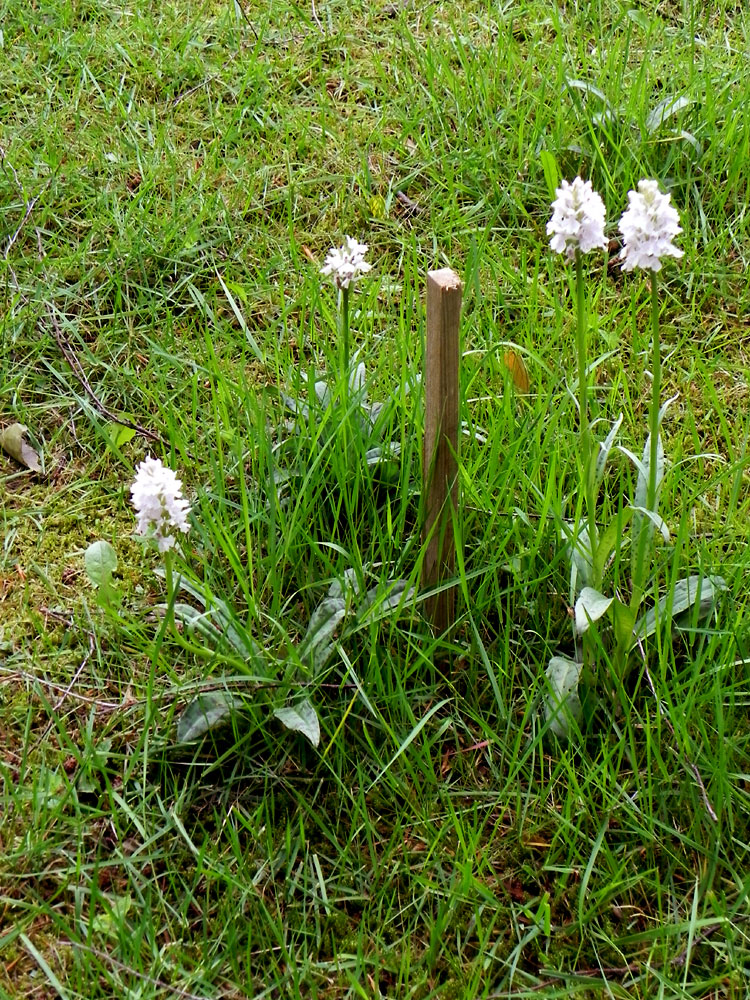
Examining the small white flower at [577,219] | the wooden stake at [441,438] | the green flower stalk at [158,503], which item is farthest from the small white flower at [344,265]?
the green flower stalk at [158,503]

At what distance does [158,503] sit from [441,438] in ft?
1.89

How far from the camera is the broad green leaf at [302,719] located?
1.93m

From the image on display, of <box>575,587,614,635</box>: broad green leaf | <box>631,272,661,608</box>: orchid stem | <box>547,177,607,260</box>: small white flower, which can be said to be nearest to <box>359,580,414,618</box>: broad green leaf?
<box>575,587,614,635</box>: broad green leaf

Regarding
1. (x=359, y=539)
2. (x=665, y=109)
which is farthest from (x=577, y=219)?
(x=665, y=109)

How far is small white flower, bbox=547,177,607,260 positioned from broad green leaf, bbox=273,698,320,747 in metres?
0.97

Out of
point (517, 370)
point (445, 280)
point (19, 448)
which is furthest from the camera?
point (19, 448)

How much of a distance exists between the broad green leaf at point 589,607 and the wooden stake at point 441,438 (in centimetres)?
27

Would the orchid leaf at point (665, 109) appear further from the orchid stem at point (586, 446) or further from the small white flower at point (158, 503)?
the small white flower at point (158, 503)

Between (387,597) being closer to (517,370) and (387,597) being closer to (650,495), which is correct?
(650,495)

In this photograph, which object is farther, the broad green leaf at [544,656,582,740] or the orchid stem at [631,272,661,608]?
the broad green leaf at [544,656,582,740]

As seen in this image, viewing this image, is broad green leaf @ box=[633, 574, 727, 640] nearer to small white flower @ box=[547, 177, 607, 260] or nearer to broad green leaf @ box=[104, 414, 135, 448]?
small white flower @ box=[547, 177, 607, 260]

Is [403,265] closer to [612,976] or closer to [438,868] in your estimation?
[438,868]

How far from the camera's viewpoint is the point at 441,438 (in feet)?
6.61

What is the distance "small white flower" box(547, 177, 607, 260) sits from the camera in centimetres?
171
